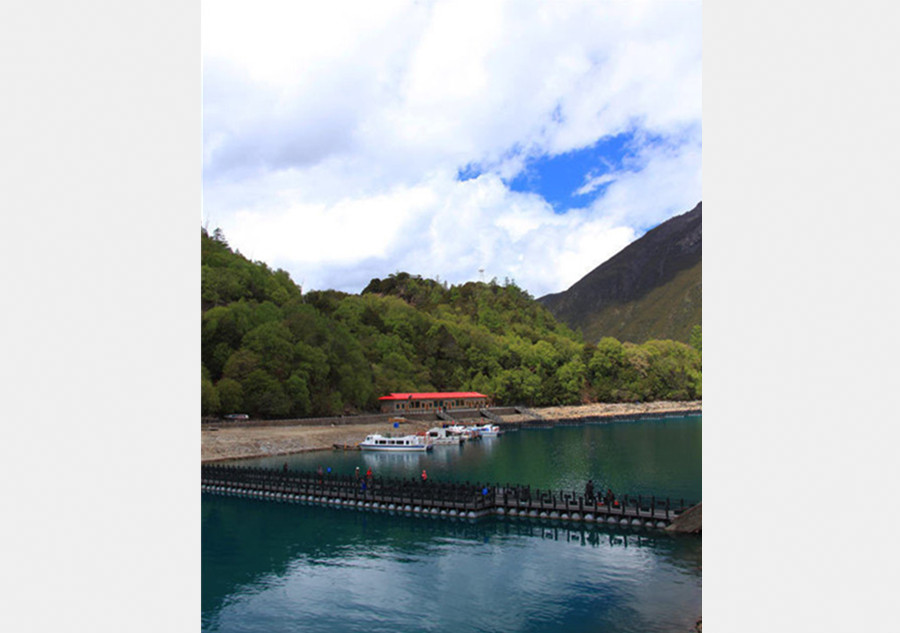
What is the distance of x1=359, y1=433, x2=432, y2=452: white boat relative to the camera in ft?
249

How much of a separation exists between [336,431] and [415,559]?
54.3 metres

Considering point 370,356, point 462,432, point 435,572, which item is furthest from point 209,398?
point 435,572

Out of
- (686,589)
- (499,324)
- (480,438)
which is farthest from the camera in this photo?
(499,324)

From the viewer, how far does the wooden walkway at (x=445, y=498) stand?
1464 inches

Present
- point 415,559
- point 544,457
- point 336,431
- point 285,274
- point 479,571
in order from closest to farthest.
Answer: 1. point 479,571
2. point 415,559
3. point 544,457
4. point 336,431
5. point 285,274

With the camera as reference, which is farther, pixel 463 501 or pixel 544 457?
pixel 544 457

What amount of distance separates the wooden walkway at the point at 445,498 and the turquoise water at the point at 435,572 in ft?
2.59

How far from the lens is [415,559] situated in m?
32.0

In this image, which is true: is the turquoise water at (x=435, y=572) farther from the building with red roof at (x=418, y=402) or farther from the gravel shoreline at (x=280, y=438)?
the building with red roof at (x=418, y=402)

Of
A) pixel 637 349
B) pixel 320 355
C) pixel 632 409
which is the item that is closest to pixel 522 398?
pixel 632 409

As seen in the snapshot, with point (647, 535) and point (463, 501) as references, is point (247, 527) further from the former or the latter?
point (647, 535)

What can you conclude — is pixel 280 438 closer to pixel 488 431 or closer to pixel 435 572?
pixel 488 431

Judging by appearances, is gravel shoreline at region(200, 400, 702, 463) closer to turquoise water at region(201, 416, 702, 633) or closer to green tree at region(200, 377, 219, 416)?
green tree at region(200, 377, 219, 416)

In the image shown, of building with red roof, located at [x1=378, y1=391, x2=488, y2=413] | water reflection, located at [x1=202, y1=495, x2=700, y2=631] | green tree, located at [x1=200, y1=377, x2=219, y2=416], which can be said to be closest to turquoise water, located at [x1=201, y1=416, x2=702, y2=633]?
water reflection, located at [x1=202, y1=495, x2=700, y2=631]
